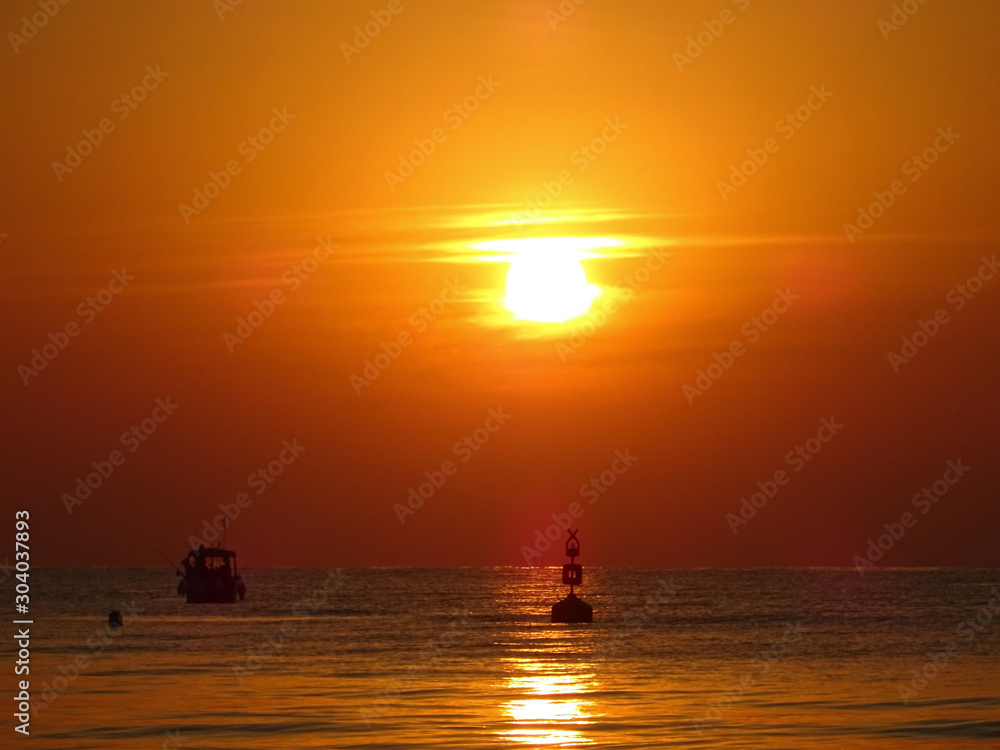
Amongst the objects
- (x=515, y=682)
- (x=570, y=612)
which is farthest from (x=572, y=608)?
(x=515, y=682)

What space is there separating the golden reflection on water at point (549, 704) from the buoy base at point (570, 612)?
27.6 metres

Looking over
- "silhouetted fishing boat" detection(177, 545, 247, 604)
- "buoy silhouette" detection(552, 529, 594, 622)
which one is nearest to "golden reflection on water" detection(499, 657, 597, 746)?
"buoy silhouette" detection(552, 529, 594, 622)

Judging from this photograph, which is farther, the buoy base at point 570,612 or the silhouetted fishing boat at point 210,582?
the silhouetted fishing boat at point 210,582

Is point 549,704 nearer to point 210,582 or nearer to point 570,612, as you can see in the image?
point 570,612

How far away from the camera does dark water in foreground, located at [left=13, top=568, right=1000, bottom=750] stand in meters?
34.8

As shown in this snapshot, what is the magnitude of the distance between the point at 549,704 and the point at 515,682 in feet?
25.3

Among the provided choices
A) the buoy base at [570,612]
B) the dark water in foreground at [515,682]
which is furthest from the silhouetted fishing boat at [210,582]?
the buoy base at [570,612]

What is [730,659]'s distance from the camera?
61.1 metres

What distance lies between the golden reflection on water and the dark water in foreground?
0.08 metres

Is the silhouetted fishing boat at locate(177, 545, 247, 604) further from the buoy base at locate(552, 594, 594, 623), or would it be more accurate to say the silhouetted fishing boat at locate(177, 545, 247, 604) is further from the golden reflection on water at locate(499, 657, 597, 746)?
the golden reflection on water at locate(499, 657, 597, 746)

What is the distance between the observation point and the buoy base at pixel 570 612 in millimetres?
86312

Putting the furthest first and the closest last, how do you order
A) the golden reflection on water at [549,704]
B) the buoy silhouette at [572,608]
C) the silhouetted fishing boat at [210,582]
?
the silhouetted fishing boat at [210,582] < the buoy silhouette at [572,608] < the golden reflection on water at [549,704]

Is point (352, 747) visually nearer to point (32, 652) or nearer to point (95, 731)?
point (95, 731)

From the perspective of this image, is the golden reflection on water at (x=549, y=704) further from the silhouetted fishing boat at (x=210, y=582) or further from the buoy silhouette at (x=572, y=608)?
the silhouetted fishing boat at (x=210, y=582)
